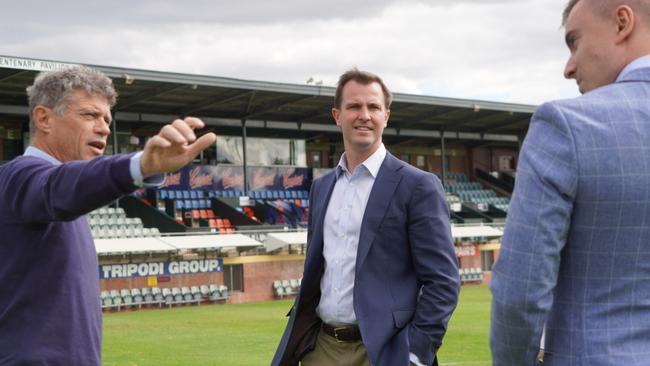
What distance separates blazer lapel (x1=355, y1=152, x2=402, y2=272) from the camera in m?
5.04

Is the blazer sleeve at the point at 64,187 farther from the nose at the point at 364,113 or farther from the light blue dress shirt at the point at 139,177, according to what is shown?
the nose at the point at 364,113

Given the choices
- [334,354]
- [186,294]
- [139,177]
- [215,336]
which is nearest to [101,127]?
[139,177]

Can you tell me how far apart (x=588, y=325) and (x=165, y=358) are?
12801 mm

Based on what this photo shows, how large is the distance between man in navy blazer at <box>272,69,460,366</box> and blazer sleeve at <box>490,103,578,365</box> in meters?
2.19

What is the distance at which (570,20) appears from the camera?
2.84 m

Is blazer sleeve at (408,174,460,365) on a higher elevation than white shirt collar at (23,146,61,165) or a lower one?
lower

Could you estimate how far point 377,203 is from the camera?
202 inches

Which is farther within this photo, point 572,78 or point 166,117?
point 166,117

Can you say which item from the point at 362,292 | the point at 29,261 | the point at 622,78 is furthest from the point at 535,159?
the point at 362,292

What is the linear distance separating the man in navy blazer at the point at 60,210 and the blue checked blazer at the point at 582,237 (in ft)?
3.44

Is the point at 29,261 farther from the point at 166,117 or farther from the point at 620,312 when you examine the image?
the point at 166,117

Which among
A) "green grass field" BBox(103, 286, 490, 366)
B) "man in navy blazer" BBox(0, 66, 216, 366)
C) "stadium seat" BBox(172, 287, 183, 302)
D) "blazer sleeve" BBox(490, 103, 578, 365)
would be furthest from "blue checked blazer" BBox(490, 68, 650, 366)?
"stadium seat" BBox(172, 287, 183, 302)

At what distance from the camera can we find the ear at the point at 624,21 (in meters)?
2.74

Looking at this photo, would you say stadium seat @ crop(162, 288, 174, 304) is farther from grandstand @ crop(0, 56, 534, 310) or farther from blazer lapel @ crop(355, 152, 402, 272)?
blazer lapel @ crop(355, 152, 402, 272)
